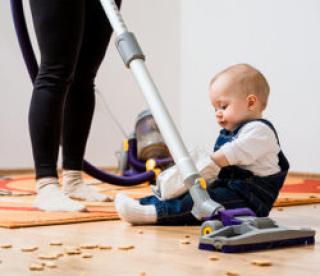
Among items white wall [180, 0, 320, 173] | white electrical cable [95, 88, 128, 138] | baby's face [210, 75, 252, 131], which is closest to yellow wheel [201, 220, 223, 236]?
baby's face [210, 75, 252, 131]

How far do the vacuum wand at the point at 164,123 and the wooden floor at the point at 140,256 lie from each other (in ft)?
0.34

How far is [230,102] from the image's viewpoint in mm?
1828

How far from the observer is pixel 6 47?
4402 millimetres

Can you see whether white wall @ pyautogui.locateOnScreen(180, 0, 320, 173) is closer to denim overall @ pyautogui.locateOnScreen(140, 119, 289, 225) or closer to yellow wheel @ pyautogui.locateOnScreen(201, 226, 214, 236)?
denim overall @ pyautogui.locateOnScreen(140, 119, 289, 225)

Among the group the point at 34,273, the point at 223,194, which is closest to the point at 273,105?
the point at 223,194

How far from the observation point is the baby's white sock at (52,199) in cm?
201

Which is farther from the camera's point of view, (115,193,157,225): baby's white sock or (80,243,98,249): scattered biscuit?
(115,193,157,225): baby's white sock

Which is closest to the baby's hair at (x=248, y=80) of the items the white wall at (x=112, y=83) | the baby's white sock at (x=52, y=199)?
the baby's white sock at (x=52, y=199)

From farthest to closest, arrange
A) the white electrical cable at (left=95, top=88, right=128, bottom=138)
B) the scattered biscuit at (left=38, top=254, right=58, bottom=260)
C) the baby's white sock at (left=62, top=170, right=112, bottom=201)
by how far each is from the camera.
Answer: the white electrical cable at (left=95, top=88, right=128, bottom=138)
the baby's white sock at (left=62, top=170, right=112, bottom=201)
the scattered biscuit at (left=38, top=254, right=58, bottom=260)

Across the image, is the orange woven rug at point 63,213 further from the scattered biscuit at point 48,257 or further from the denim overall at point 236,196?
the scattered biscuit at point 48,257

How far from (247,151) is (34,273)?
2.49 ft

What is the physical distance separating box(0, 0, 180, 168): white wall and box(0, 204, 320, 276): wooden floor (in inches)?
108

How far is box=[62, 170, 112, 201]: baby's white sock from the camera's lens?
2.34 meters

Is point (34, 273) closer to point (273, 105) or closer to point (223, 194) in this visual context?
point (223, 194)
